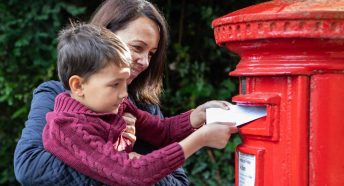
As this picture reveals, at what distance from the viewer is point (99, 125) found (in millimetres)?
1618

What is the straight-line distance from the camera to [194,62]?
396 cm

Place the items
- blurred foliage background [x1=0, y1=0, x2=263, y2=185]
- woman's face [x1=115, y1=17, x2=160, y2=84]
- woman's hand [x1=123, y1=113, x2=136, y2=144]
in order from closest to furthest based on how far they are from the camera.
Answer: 1. woman's hand [x1=123, y1=113, x2=136, y2=144]
2. woman's face [x1=115, y1=17, x2=160, y2=84]
3. blurred foliage background [x1=0, y1=0, x2=263, y2=185]

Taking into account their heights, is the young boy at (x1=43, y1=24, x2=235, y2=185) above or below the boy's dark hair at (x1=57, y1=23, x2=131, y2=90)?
below

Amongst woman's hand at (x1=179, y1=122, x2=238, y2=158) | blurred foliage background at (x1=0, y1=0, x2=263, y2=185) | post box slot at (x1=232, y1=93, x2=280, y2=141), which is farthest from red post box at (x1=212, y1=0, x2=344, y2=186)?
blurred foliage background at (x1=0, y1=0, x2=263, y2=185)

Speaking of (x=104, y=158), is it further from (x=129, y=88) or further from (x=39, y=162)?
(x=129, y=88)

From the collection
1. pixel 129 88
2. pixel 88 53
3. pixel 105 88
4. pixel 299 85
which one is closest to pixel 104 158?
pixel 105 88

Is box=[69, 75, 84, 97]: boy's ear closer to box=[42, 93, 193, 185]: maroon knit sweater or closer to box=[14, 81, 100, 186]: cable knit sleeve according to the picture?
box=[42, 93, 193, 185]: maroon knit sweater

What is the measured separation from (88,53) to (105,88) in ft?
0.36

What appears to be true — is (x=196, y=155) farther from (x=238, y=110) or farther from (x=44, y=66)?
(x=238, y=110)

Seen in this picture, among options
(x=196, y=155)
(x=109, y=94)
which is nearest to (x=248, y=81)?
(x=109, y=94)

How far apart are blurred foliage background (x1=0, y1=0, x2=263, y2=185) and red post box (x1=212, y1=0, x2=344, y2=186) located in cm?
220

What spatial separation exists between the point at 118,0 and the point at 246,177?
2.79ft

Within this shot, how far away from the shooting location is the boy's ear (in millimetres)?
1655

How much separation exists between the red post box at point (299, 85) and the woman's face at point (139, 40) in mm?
526
